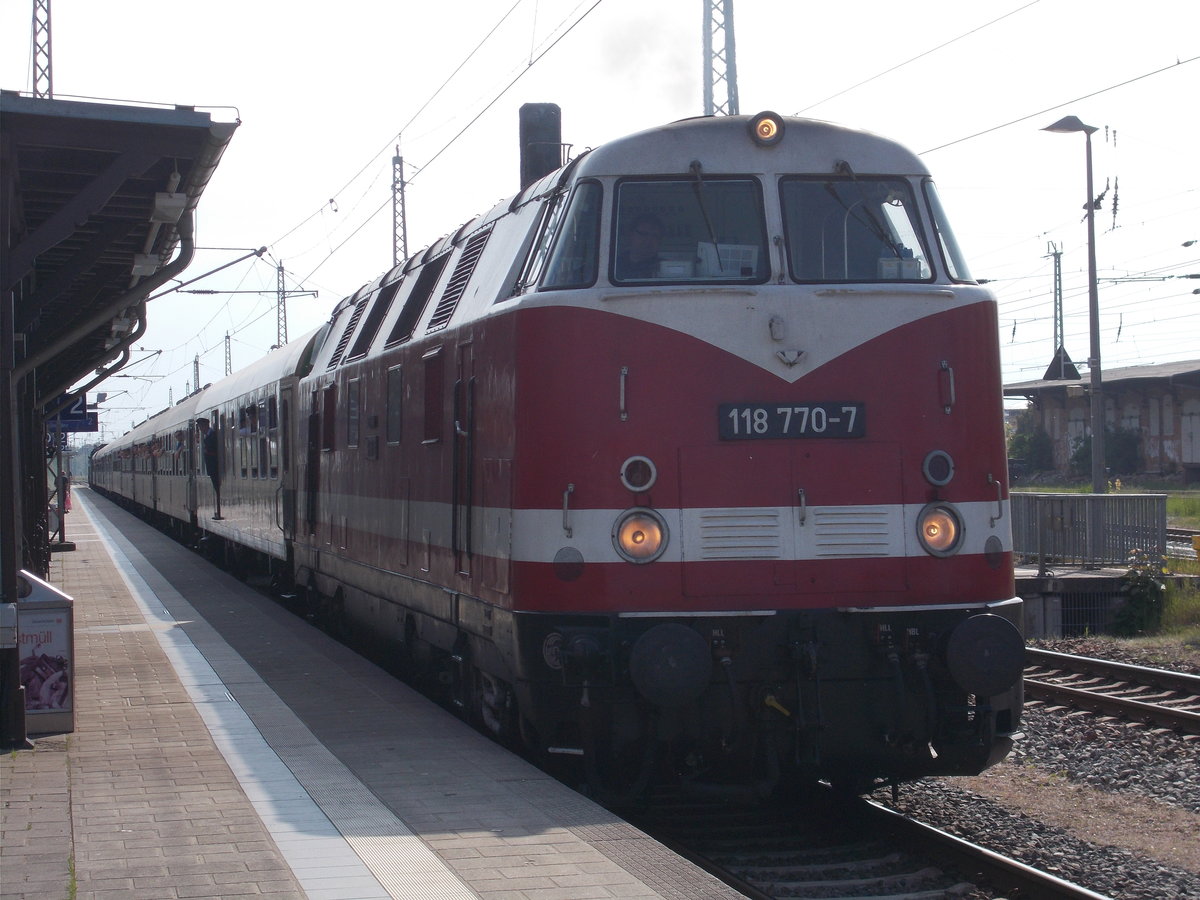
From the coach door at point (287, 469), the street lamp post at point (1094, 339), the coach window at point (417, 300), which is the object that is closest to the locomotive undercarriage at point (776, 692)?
the coach window at point (417, 300)

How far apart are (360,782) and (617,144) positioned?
3.56m

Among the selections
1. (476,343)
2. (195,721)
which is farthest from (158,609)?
(476,343)

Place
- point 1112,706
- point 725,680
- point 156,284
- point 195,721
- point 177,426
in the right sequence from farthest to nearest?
point 177,426
point 156,284
point 1112,706
point 195,721
point 725,680

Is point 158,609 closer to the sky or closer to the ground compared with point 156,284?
closer to the ground

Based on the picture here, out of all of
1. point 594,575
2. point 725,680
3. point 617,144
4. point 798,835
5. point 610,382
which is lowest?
point 798,835

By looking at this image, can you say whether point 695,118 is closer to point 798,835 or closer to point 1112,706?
point 798,835

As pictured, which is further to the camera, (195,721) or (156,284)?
(156,284)

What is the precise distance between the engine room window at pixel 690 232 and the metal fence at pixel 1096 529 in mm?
11325

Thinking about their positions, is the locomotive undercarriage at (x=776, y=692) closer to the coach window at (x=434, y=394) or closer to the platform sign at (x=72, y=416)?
the coach window at (x=434, y=394)

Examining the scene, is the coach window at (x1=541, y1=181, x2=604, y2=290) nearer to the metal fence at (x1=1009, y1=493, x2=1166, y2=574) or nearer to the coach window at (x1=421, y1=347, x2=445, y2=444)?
the coach window at (x1=421, y1=347, x2=445, y2=444)

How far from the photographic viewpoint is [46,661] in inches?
319

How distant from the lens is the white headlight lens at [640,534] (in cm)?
669

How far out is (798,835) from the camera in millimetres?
7105

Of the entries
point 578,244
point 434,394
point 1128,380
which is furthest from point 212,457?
point 1128,380
